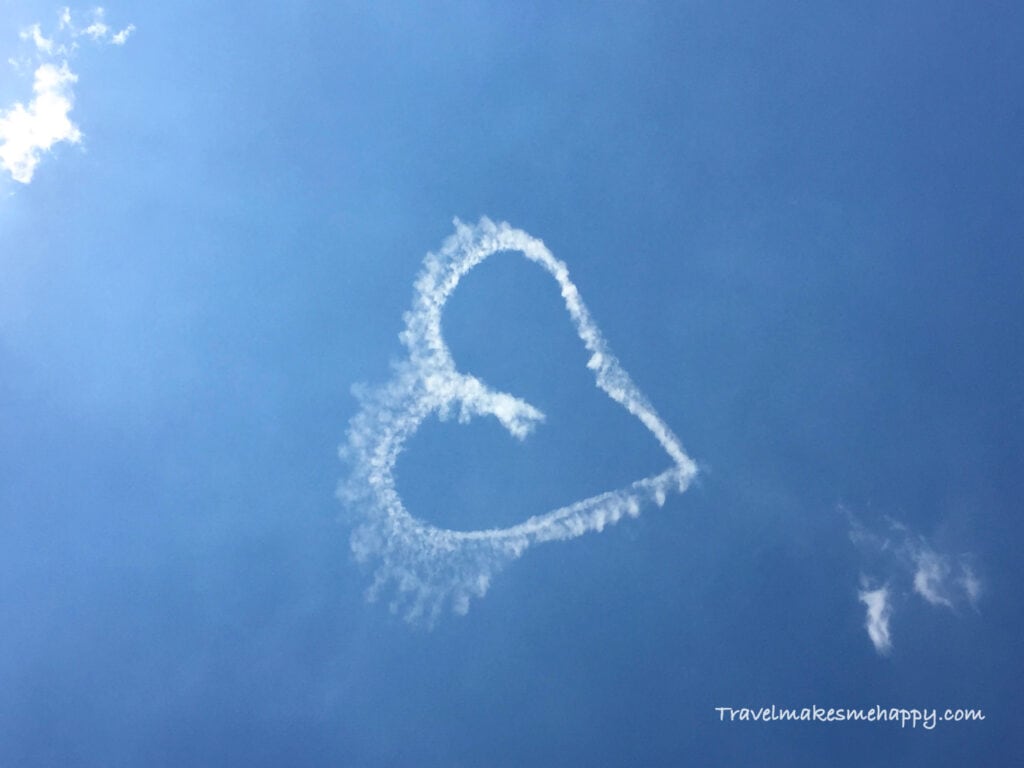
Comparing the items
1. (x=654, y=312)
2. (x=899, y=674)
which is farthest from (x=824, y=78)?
(x=899, y=674)

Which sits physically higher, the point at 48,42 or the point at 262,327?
the point at 48,42

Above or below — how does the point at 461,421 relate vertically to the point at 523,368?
below

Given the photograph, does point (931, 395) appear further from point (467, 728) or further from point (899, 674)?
point (467, 728)

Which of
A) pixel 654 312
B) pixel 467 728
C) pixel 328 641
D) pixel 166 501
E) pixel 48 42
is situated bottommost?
pixel 467 728
